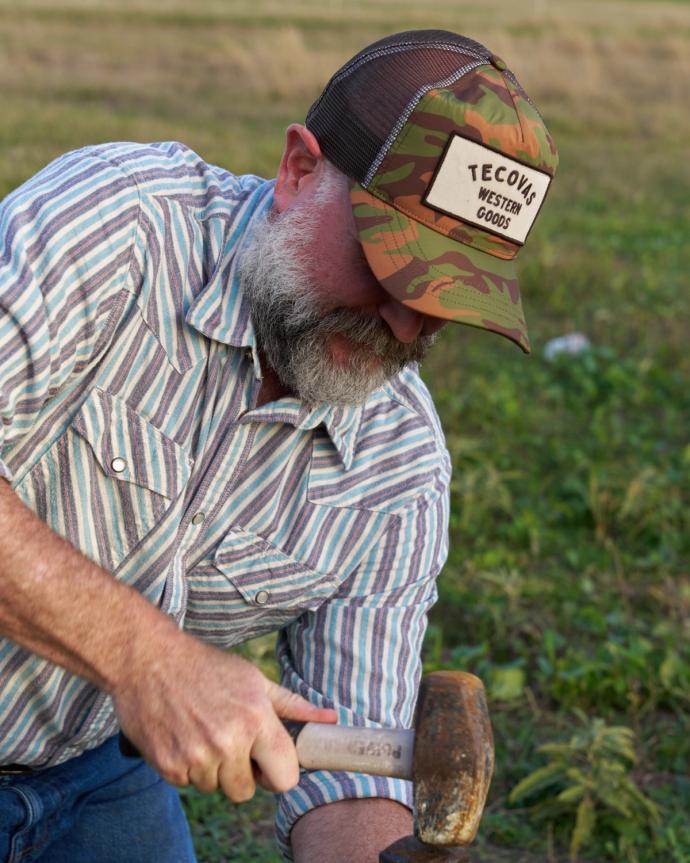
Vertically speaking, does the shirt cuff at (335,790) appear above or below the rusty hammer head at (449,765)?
below

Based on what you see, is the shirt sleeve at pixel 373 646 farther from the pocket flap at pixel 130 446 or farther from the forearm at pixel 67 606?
the forearm at pixel 67 606

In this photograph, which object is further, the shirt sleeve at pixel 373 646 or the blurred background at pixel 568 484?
the blurred background at pixel 568 484

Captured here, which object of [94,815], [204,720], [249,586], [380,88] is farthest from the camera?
[94,815]

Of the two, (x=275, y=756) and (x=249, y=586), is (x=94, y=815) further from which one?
Result: (x=275, y=756)

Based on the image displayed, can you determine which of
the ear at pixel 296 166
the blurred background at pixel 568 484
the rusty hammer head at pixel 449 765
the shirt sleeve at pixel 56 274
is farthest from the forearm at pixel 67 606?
the blurred background at pixel 568 484

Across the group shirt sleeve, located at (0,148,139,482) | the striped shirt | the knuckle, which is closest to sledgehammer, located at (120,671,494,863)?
the knuckle

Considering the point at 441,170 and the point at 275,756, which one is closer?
the point at 275,756

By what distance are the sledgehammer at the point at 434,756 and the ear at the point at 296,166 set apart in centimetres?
97

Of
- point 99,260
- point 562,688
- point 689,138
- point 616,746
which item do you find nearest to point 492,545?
point 562,688

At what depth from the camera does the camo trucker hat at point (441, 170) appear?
2258 millimetres

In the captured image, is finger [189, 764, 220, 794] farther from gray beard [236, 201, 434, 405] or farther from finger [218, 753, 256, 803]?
gray beard [236, 201, 434, 405]

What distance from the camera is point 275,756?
1.92 meters

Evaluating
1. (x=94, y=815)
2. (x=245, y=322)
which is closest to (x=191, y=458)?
(x=245, y=322)

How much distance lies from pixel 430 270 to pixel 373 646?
80cm
